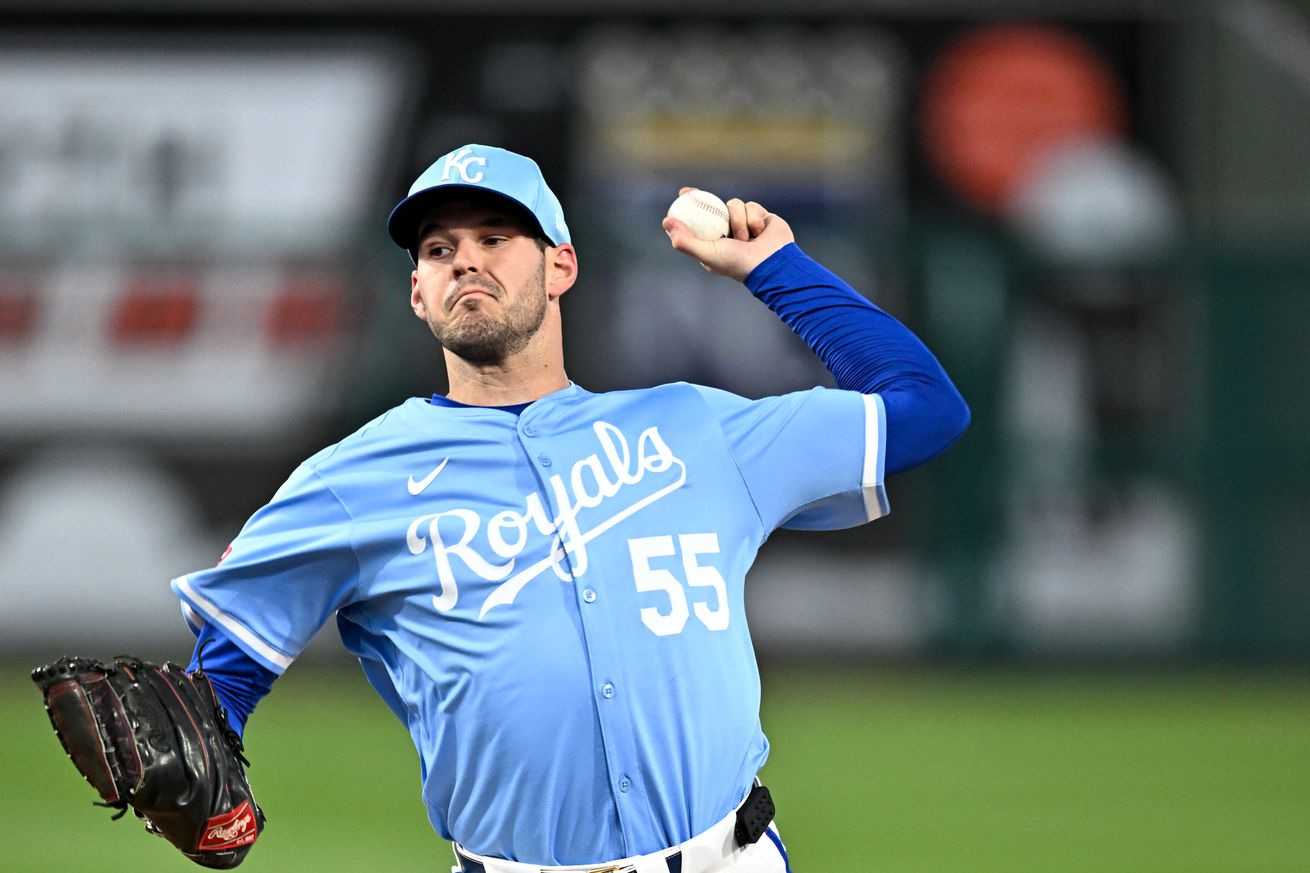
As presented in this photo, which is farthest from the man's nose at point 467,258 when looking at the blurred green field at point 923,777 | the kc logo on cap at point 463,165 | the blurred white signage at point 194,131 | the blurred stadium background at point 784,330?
the blurred white signage at point 194,131

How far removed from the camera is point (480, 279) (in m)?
3.12

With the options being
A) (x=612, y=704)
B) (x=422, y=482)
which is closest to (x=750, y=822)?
(x=612, y=704)

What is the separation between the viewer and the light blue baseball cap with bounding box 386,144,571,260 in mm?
3129

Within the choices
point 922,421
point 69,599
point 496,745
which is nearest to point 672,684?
point 496,745

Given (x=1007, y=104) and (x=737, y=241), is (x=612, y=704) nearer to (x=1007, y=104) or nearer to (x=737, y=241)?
(x=737, y=241)


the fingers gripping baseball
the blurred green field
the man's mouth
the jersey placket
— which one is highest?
the fingers gripping baseball

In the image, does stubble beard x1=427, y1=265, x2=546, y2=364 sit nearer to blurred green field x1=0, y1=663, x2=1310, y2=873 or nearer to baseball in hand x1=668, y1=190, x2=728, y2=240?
baseball in hand x1=668, y1=190, x2=728, y2=240

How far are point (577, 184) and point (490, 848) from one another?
29.8 feet

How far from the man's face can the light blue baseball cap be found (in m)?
0.03

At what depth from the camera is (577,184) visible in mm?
11828

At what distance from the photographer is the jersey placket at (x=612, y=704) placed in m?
2.95

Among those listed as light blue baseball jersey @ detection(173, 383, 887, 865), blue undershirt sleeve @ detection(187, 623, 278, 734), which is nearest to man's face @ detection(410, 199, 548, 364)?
light blue baseball jersey @ detection(173, 383, 887, 865)

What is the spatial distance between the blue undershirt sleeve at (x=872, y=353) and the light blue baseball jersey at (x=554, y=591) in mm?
50

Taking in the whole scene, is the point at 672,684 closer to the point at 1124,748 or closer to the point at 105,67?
the point at 1124,748
